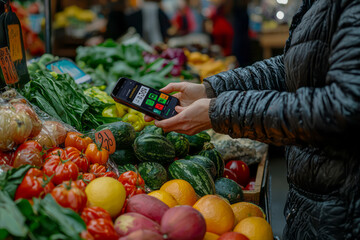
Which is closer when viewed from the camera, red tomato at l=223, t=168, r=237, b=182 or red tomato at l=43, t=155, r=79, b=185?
red tomato at l=43, t=155, r=79, b=185

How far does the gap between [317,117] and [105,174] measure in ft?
3.10

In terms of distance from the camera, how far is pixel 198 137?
247cm

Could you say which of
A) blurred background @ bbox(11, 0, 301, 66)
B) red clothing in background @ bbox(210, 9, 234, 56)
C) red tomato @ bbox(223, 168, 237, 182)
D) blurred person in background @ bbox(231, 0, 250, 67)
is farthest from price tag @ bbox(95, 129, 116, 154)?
red clothing in background @ bbox(210, 9, 234, 56)

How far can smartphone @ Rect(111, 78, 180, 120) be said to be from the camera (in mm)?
1766

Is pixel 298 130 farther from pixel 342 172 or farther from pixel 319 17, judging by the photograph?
pixel 319 17

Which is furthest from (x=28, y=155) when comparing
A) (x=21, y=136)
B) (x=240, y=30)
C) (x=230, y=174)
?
(x=240, y=30)

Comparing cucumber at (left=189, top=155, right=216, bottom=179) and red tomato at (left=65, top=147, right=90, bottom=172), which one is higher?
red tomato at (left=65, top=147, right=90, bottom=172)

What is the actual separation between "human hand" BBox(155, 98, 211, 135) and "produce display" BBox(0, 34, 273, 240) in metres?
0.29

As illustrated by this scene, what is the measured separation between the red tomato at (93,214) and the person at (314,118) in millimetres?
499

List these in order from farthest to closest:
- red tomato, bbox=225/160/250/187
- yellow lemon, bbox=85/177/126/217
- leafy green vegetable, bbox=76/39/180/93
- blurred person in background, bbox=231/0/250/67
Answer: blurred person in background, bbox=231/0/250/67 → leafy green vegetable, bbox=76/39/180/93 → red tomato, bbox=225/160/250/187 → yellow lemon, bbox=85/177/126/217

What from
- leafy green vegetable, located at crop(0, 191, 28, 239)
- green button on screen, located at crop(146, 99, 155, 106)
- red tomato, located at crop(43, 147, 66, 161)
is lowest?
red tomato, located at crop(43, 147, 66, 161)

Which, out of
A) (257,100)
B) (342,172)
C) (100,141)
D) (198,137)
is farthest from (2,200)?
(198,137)

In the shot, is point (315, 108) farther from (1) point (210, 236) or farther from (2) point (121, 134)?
(2) point (121, 134)

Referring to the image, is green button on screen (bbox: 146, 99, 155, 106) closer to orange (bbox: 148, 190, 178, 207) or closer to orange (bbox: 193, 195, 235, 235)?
orange (bbox: 148, 190, 178, 207)
